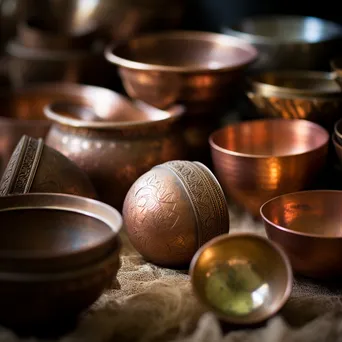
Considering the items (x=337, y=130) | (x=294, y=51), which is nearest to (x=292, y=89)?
(x=337, y=130)

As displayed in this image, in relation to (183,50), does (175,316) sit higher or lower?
lower

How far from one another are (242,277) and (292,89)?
809 millimetres

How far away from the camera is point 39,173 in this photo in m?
1.96

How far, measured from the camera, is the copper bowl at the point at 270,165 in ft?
6.92

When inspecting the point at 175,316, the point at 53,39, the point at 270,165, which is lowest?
the point at 175,316

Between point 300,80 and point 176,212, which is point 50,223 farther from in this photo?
point 300,80

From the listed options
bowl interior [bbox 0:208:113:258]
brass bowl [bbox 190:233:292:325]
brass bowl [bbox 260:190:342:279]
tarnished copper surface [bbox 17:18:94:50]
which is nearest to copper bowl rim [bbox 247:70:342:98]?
brass bowl [bbox 260:190:342:279]

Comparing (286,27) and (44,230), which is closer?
(44,230)

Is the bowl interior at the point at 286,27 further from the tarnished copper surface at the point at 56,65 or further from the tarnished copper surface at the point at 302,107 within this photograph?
the tarnished copper surface at the point at 302,107

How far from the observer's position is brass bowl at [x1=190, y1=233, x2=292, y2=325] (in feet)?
5.41

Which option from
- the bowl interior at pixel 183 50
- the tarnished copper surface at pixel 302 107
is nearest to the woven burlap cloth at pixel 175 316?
the tarnished copper surface at pixel 302 107

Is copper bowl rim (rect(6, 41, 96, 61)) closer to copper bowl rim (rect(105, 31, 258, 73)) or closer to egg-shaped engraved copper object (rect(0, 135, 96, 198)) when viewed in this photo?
copper bowl rim (rect(105, 31, 258, 73))

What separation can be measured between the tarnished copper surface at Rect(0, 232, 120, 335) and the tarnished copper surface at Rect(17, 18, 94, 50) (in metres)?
1.41

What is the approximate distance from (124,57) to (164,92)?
32cm
